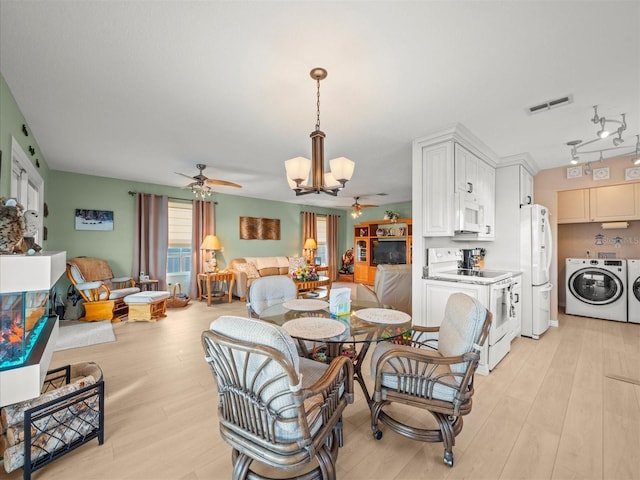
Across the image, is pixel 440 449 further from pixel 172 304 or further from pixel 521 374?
pixel 172 304

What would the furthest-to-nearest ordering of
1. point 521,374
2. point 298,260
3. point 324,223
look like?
point 324,223 < point 298,260 < point 521,374

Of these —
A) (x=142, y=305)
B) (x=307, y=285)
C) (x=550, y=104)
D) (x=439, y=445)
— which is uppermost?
(x=550, y=104)

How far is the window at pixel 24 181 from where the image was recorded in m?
2.55

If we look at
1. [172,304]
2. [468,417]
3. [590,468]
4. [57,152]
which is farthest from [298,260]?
[590,468]

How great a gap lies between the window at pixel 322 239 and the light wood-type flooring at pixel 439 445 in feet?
19.6

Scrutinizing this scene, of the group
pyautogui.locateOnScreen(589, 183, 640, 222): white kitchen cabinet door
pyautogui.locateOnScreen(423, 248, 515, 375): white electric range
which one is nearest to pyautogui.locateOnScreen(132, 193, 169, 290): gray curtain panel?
pyautogui.locateOnScreen(423, 248, 515, 375): white electric range

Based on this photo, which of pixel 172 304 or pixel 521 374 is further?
pixel 172 304

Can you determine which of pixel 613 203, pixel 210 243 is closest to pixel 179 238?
pixel 210 243

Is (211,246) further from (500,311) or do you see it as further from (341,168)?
(500,311)

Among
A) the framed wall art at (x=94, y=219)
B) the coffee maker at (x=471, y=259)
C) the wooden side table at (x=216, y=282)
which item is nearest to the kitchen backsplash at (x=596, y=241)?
the coffee maker at (x=471, y=259)

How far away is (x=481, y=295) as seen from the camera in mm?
2674

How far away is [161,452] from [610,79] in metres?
3.88

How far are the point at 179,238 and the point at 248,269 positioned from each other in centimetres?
159

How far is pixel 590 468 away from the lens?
153cm
